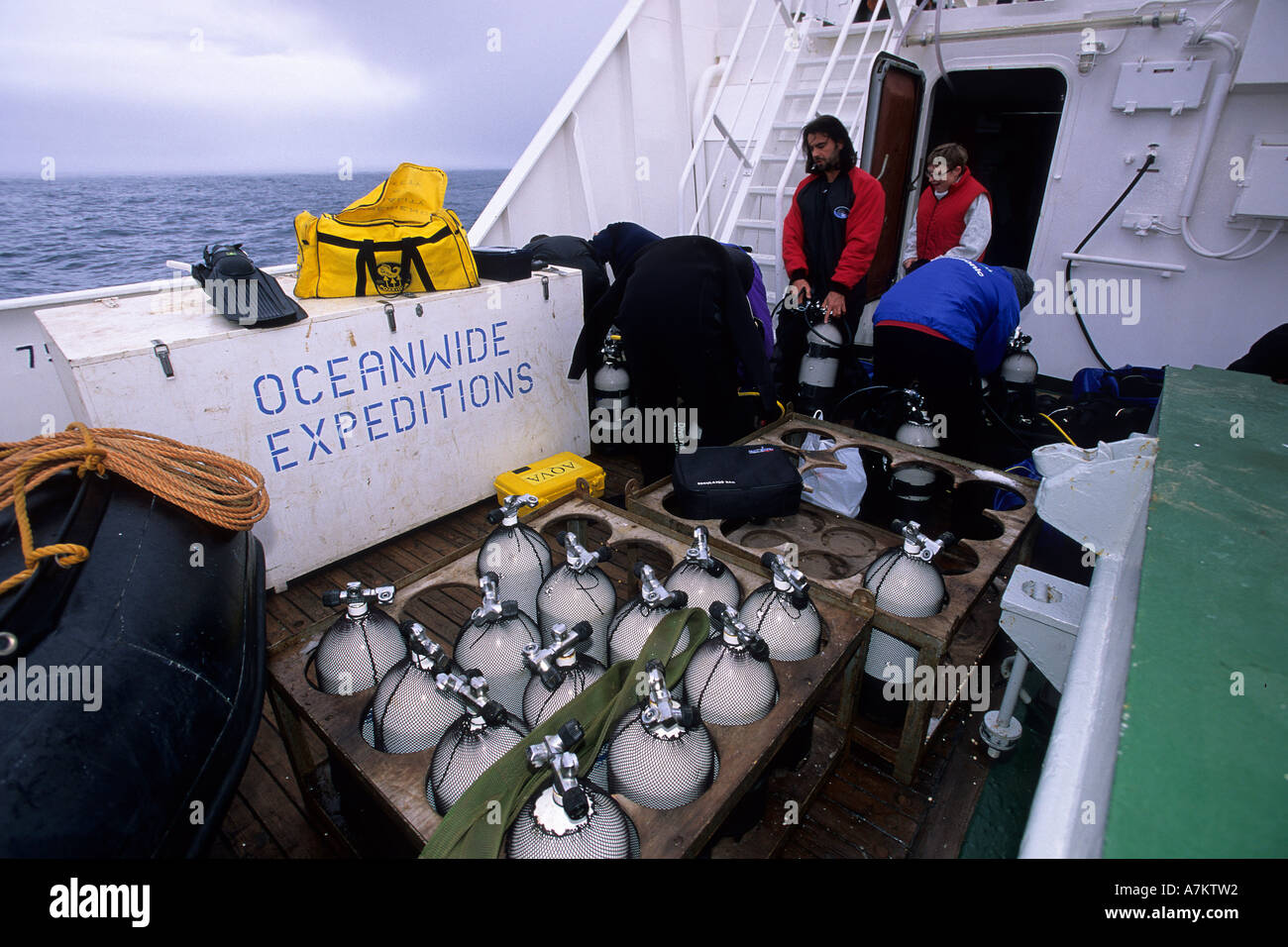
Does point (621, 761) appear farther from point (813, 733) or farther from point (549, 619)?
point (813, 733)

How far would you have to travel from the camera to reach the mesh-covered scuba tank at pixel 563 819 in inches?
45.1

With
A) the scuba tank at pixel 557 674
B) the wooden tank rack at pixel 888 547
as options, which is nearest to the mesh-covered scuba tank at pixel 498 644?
the scuba tank at pixel 557 674

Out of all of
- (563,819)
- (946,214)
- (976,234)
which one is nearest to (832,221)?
(946,214)

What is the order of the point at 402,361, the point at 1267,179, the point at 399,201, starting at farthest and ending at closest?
the point at 1267,179 → the point at 399,201 → the point at 402,361

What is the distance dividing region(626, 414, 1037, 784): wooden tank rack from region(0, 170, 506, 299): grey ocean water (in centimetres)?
291

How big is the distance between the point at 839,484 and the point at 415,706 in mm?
2319

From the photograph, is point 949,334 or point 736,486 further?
point 949,334

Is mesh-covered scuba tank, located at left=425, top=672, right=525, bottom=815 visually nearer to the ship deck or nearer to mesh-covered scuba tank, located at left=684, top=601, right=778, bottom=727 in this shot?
mesh-covered scuba tank, located at left=684, top=601, right=778, bottom=727

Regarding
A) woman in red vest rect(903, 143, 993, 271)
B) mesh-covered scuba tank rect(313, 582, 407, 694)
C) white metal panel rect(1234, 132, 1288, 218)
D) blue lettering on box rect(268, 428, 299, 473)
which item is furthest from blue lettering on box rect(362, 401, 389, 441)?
white metal panel rect(1234, 132, 1288, 218)

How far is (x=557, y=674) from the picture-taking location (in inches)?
58.1

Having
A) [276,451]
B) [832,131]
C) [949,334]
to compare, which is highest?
[832,131]

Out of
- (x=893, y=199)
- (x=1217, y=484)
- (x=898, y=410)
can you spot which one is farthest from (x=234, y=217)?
(x=1217, y=484)

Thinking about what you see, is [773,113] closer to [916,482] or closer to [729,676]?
[916,482]
